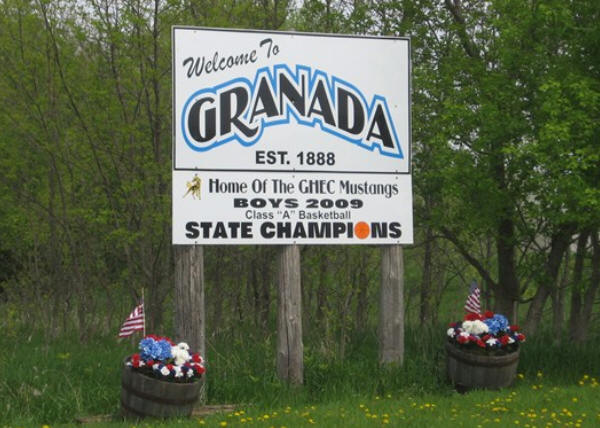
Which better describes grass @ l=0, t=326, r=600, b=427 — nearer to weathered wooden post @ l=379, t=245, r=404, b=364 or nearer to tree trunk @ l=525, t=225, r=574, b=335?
weathered wooden post @ l=379, t=245, r=404, b=364

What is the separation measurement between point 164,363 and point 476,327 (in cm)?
379

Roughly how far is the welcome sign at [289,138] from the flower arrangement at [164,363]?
1.57 meters

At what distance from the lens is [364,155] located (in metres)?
10.1

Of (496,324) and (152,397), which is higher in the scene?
(496,324)

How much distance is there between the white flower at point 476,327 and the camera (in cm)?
979

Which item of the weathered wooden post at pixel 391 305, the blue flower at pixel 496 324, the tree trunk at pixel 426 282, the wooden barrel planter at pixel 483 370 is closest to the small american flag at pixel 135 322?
the weathered wooden post at pixel 391 305

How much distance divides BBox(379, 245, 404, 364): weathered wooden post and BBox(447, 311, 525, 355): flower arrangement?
2.13ft

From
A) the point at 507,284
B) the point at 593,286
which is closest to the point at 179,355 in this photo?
the point at 507,284

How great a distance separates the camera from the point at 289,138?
9.89 m

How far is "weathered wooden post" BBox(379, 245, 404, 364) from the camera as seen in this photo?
10.2 meters

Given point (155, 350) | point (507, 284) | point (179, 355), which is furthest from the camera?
point (507, 284)

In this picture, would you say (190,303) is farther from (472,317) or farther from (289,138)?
(472,317)

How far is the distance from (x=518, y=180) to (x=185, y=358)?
19.0 feet

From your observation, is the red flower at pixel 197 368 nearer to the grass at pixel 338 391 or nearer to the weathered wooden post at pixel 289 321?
the grass at pixel 338 391
